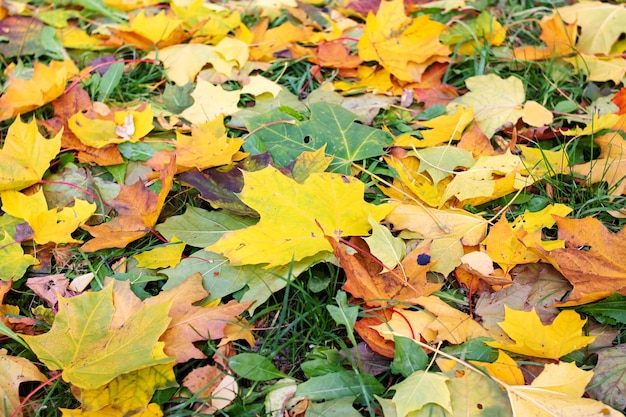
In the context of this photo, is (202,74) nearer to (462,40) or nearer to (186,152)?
(186,152)

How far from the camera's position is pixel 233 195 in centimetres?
154

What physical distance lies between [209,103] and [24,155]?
611 millimetres

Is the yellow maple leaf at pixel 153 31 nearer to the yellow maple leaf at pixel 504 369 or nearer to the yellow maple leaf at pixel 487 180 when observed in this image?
the yellow maple leaf at pixel 487 180

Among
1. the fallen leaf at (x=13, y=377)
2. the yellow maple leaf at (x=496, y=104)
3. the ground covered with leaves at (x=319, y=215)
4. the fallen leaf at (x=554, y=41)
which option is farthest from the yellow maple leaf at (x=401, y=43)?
the fallen leaf at (x=13, y=377)

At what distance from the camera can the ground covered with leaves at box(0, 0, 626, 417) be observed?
3.96 ft

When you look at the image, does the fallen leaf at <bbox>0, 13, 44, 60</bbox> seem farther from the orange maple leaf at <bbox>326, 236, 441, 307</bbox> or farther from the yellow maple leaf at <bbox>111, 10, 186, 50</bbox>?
the orange maple leaf at <bbox>326, 236, 441, 307</bbox>

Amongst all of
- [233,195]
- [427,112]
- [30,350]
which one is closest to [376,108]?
[427,112]

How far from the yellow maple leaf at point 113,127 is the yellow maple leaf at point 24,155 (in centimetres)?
11

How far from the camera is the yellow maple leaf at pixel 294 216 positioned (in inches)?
53.6

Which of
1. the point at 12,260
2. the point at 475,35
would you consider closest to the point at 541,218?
the point at 475,35

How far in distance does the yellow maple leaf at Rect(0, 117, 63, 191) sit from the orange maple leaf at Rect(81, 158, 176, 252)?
30cm

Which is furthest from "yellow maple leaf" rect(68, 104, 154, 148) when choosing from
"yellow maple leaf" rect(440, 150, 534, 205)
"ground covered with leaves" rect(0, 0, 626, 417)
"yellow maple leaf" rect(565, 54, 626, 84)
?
"yellow maple leaf" rect(565, 54, 626, 84)

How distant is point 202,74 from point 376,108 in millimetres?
688

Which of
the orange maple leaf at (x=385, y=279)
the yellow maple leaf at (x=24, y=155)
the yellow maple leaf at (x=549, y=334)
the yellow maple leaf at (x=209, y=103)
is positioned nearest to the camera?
the yellow maple leaf at (x=549, y=334)
